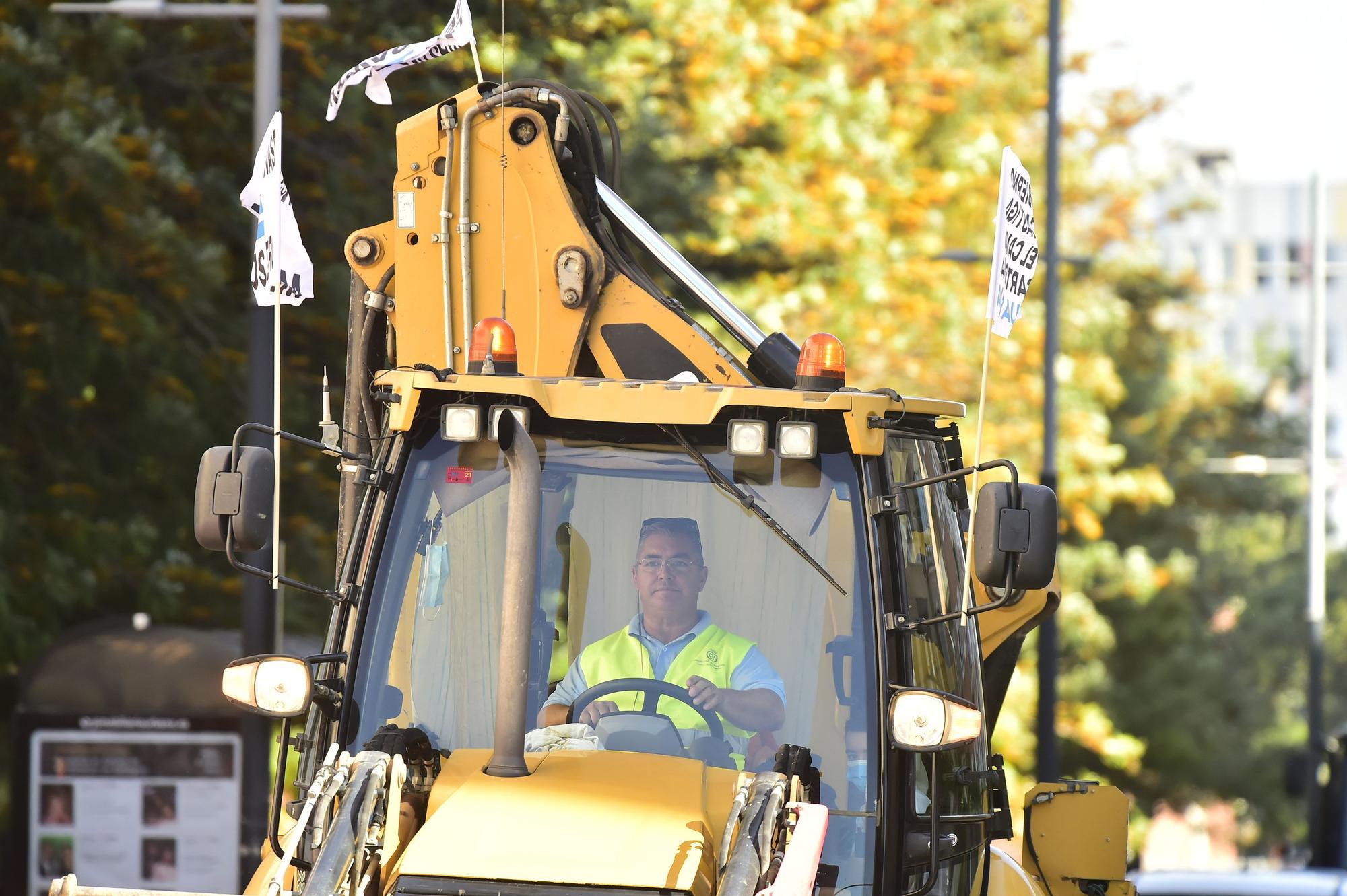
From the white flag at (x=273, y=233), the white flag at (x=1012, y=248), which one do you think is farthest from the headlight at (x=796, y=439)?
the white flag at (x=273, y=233)

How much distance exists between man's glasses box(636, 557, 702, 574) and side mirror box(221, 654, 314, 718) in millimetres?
893

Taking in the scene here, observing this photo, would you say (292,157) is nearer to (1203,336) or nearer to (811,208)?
(811,208)

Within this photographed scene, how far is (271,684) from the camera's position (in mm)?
5273

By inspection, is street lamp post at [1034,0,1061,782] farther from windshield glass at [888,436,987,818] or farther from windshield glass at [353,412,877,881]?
windshield glass at [353,412,877,881]

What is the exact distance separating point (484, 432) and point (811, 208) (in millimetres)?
17160

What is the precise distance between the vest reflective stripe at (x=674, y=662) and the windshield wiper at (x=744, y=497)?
0.27m

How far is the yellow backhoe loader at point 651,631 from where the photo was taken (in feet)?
15.9

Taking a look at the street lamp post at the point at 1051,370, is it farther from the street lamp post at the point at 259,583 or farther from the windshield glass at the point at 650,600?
the windshield glass at the point at 650,600

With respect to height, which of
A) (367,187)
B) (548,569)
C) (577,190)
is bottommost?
(548,569)

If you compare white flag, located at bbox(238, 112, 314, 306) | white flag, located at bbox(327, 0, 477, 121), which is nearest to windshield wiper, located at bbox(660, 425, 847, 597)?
white flag, located at bbox(238, 112, 314, 306)

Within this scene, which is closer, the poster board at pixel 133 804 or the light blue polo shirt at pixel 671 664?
the light blue polo shirt at pixel 671 664

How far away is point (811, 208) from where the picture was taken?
22219mm

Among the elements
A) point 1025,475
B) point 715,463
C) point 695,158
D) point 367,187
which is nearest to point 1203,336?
point 1025,475

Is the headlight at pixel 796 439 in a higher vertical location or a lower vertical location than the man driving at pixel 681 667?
higher
